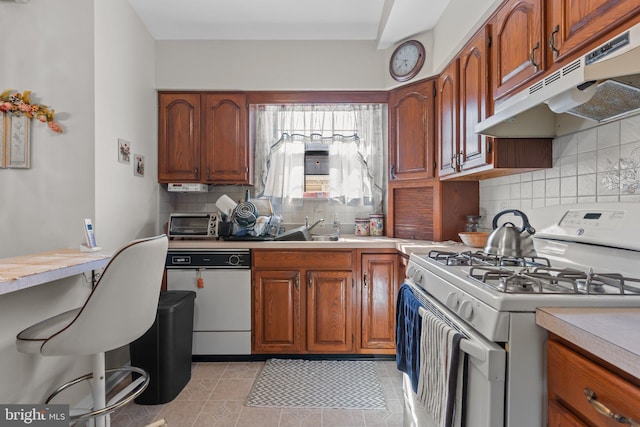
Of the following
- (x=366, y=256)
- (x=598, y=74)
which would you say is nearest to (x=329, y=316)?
(x=366, y=256)

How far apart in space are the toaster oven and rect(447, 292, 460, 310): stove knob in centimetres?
202

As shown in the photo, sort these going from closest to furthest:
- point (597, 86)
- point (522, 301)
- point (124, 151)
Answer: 1. point (522, 301)
2. point (597, 86)
3. point (124, 151)

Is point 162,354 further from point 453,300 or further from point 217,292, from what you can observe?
point 453,300

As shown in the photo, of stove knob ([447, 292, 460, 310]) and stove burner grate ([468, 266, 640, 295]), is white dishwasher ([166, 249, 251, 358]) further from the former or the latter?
stove burner grate ([468, 266, 640, 295])

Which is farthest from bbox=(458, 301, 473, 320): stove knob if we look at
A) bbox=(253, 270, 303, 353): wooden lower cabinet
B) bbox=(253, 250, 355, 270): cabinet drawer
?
bbox=(253, 270, 303, 353): wooden lower cabinet

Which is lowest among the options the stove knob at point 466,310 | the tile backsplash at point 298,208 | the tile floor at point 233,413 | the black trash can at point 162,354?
the tile floor at point 233,413

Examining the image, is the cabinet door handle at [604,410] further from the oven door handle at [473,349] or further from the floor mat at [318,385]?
the floor mat at [318,385]

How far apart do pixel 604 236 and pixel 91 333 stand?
1930mm

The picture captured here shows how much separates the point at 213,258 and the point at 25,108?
142cm

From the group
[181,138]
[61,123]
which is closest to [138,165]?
[181,138]

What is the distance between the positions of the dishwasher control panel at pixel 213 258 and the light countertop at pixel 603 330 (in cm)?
199

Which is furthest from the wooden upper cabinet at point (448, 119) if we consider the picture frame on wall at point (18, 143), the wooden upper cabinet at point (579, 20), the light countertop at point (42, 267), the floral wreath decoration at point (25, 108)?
the picture frame on wall at point (18, 143)

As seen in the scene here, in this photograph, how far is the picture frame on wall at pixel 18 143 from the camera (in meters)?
1.89

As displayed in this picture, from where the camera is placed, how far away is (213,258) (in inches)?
96.7
